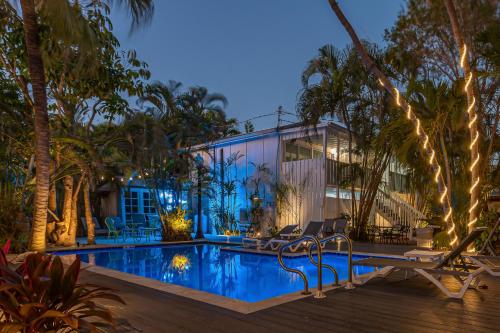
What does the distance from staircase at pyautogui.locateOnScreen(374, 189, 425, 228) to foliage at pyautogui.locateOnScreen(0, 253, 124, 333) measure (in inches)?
613

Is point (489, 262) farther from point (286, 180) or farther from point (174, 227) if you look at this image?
point (174, 227)

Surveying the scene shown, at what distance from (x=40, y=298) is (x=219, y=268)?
721 cm

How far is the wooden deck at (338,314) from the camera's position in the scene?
149 inches

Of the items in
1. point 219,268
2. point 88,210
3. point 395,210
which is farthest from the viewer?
point 395,210

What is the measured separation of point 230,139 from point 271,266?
9.55 metres

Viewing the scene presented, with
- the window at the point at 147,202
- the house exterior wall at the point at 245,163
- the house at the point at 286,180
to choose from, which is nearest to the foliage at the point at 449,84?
the house at the point at 286,180

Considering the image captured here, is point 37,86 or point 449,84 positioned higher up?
point 449,84

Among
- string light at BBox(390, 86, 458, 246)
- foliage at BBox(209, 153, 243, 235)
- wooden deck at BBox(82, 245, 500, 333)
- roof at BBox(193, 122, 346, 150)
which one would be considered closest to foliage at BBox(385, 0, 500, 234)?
string light at BBox(390, 86, 458, 246)

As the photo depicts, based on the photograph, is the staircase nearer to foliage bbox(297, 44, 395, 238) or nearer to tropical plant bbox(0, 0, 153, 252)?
foliage bbox(297, 44, 395, 238)

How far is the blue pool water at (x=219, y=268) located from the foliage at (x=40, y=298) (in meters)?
4.21

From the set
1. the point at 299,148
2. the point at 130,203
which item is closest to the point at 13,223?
the point at 130,203

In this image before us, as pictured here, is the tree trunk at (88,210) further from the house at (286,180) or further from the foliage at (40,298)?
the foliage at (40,298)

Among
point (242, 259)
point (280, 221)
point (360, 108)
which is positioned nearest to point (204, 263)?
point (242, 259)

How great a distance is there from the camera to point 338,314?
4.22 metres
